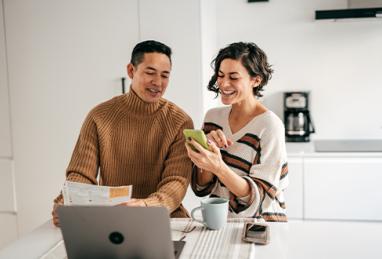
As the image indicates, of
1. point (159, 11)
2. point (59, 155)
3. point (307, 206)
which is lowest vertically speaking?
point (307, 206)

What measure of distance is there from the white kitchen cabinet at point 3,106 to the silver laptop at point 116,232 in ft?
6.43

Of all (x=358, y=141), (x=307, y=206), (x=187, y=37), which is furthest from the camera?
(x=358, y=141)

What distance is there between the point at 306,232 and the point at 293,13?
2.10m

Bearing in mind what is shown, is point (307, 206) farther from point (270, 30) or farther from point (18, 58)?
point (18, 58)

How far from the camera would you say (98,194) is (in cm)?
134

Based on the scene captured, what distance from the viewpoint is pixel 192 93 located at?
2607 mm

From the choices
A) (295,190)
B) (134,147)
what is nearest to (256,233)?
(134,147)

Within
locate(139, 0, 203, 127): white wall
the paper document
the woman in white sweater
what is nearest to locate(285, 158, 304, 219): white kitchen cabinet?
locate(139, 0, 203, 127): white wall

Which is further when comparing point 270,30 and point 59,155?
point 270,30

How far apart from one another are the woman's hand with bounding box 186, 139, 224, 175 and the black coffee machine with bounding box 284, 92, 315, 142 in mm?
1655

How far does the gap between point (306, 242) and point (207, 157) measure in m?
0.39

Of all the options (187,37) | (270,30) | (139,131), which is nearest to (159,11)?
(187,37)

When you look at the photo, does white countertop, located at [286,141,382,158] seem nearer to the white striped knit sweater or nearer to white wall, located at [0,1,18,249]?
the white striped knit sweater

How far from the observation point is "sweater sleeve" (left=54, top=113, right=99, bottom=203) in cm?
162
